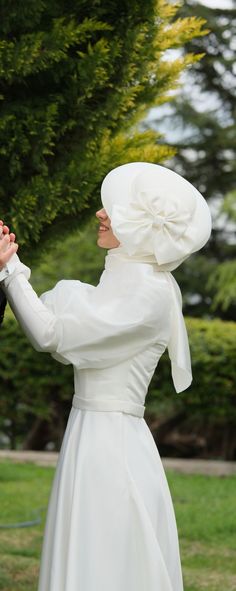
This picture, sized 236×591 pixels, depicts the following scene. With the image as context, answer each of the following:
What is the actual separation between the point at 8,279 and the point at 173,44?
2.27 m

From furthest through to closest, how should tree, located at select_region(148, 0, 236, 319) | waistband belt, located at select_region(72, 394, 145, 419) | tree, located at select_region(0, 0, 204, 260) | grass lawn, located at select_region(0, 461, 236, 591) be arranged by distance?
tree, located at select_region(148, 0, 236, 319) < grass lawn, located at select_region(0, 461, 236, 591) < tree, located at select_region(0, 0, 204, 260) < waistband belt, located at select_region(72, 394, 145, 419)

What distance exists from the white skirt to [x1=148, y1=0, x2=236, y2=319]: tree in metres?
14.1

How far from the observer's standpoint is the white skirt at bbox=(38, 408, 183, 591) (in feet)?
10.1

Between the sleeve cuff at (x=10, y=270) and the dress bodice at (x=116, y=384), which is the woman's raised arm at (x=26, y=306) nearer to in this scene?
the sleeve cuff at (x=10, y=270)

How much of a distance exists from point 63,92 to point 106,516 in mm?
2165

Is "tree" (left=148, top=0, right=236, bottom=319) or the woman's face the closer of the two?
the woman's face

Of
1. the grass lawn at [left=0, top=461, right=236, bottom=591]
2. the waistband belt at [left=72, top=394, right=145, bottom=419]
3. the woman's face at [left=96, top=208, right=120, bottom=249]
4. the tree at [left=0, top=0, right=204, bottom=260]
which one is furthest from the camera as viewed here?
the grass lawn at [left=0, top=461, right=236, bottom=591]

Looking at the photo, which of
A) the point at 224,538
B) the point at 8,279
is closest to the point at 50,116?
the point at 8,279

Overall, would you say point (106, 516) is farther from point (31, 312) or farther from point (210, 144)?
point (210, 144)

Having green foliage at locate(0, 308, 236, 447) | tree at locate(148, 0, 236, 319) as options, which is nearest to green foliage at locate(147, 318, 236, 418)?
green foliage at locate(0, 308, 236, 447)

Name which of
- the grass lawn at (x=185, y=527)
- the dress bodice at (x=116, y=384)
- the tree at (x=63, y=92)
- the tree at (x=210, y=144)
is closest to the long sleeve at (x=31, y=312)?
the dress bodice at (x=116, y=384)

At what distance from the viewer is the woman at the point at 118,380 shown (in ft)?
10.2

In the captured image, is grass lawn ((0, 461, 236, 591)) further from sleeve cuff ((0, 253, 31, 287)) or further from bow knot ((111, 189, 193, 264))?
bow knot ((111, 189, 193, 264))

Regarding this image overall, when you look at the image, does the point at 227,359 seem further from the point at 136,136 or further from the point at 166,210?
the point at 166,210
